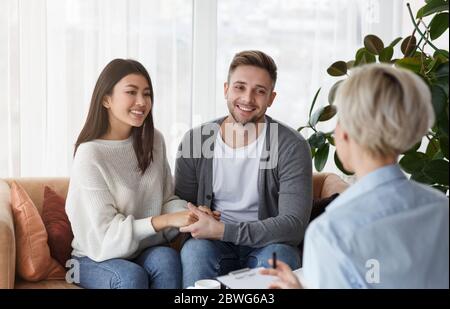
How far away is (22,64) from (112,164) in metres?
1.08

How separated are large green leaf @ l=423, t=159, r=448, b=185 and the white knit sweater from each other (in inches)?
40.2

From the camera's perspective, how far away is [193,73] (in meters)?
3.24

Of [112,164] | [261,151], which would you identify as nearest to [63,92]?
[112,164]

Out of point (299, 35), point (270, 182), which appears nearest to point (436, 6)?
point (270, 182)

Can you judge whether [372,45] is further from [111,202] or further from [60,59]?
[60,59]

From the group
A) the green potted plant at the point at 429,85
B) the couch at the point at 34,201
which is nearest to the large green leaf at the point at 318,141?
the green potted plant at the point at 429,85

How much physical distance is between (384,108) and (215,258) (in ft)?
3.66

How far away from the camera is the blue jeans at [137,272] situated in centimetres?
200

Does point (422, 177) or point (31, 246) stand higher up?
point (422, 177)

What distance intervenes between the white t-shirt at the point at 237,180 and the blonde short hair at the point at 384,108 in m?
1.10

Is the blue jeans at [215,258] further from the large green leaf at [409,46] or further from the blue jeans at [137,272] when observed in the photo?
the large green leaf at [409,46]

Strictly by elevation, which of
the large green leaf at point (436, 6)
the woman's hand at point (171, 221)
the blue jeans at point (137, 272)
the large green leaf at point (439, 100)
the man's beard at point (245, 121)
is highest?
the large green leaf at point (436, 6)

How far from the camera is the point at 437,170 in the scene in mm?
1892
